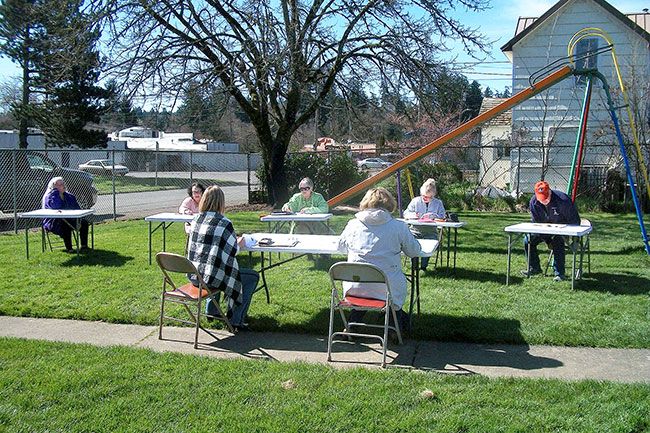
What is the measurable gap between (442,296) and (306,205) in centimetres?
323

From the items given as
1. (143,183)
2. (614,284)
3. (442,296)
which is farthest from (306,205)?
(143,183)

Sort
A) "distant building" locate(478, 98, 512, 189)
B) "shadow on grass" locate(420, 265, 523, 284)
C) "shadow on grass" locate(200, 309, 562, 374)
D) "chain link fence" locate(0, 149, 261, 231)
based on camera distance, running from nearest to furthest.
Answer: "shadow on grass" locate(200, 309, 562, 374)
"shadow on grass" locate(420, 265, 523, 284)
"chain link fence" locate(0, 149, 261, 231)
"distant building" locate(478, 98, 512, 189)

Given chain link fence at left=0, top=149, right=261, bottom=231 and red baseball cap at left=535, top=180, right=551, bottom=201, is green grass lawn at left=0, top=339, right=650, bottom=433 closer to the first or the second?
red baseball cap at left=535, top=180, right=551, bottom=201

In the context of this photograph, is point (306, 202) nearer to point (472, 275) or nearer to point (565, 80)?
point (472, 275)

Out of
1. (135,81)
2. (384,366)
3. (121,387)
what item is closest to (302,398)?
(384,366)

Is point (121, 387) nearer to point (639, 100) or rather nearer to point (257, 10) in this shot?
point (257, 10)

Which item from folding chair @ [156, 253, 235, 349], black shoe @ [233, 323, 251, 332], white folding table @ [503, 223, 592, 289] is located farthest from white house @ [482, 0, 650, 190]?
folding chair @ [156, 253, 235, 349]

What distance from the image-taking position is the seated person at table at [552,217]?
8.20 m

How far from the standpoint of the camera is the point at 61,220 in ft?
33.3

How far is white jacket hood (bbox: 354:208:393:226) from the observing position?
18.0 ft

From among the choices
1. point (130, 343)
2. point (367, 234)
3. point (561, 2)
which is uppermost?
point (561, 2)

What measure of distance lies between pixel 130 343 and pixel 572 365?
Result: 12.5 ft

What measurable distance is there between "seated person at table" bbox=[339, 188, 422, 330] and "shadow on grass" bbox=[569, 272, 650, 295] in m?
3.29

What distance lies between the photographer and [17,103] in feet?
90.6
